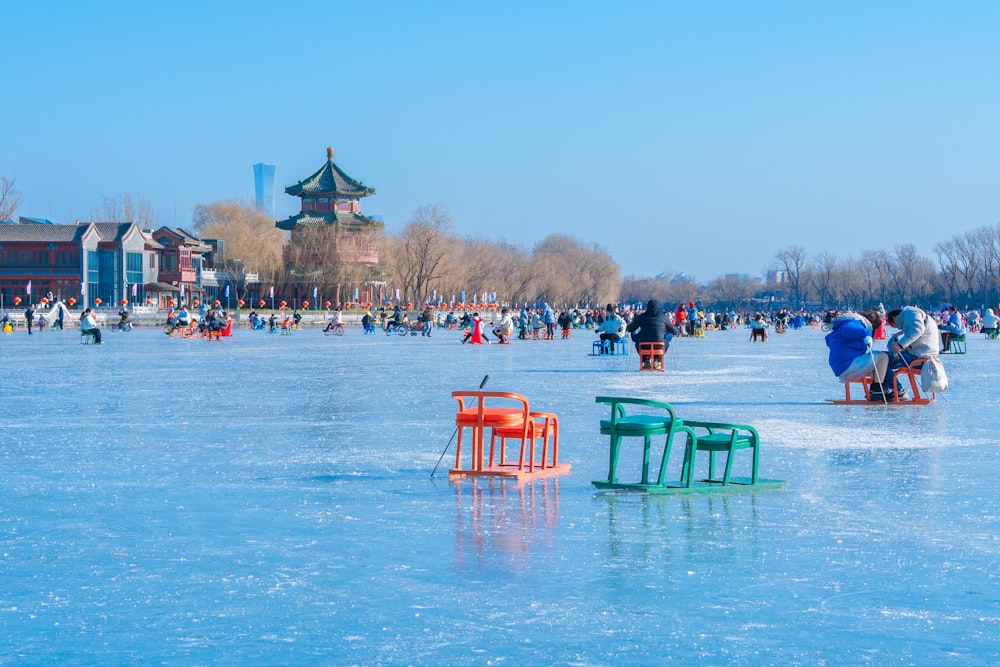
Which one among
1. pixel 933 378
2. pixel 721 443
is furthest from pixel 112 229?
pixel 721 443

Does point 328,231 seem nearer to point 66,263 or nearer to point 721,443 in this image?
point 66,263

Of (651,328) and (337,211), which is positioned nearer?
(651,328)

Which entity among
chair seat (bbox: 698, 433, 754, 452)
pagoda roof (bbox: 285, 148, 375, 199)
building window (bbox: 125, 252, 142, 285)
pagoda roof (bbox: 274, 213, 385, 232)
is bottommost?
chair seat (bbox: 698, 433, 754, 452)

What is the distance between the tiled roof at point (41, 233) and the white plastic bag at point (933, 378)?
7066cm

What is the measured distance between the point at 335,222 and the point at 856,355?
247 ft

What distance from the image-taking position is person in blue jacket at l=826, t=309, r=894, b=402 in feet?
47.2

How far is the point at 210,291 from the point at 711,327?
4100cm

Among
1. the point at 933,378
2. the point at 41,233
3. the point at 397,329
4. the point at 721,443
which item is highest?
the point at 41,233

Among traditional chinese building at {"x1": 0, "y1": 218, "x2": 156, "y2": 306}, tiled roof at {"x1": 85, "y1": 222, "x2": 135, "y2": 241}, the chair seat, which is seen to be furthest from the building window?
the chair seat

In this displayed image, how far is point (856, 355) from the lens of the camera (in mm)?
14703

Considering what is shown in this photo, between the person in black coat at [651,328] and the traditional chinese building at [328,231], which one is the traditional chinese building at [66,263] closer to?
the traditional chinese building at [328,231]

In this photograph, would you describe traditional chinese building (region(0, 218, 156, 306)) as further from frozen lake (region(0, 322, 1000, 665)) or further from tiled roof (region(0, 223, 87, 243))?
frozen lake (region(0, 322, 1000, 665))

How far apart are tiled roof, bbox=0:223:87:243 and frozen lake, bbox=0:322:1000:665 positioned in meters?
69.1

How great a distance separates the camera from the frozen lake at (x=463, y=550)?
455 cm
